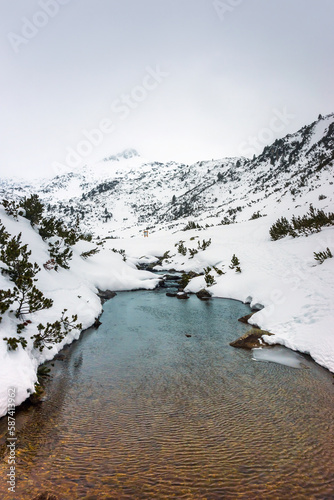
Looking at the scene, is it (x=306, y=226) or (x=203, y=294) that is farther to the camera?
(x=306, y=226)

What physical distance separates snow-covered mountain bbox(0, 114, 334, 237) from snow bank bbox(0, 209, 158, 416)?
19.1 metres

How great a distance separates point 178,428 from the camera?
5.05 meters

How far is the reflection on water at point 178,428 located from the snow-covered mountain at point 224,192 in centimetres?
2024

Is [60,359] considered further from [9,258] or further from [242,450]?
[242,450]

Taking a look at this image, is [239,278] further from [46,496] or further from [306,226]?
[46,496]

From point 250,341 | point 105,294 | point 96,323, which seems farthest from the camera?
point 105,294

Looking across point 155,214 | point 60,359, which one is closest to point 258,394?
point 60,359

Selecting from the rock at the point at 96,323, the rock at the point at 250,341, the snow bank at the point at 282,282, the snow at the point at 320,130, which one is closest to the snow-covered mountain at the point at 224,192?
the snow at the point at 320,130

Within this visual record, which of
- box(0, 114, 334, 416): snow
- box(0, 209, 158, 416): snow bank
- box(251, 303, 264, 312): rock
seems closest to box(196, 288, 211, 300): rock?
box(0, 114, 334, 416): snow

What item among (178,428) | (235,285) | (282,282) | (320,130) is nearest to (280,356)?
(178,428)

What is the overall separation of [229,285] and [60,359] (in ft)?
38.6

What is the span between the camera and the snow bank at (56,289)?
226 inches

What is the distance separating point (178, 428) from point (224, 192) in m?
77.3

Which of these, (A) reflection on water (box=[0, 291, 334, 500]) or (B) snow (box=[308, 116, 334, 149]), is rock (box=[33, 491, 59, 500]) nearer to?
(A) reflection on water (box=[0, 291, 334, 500])
